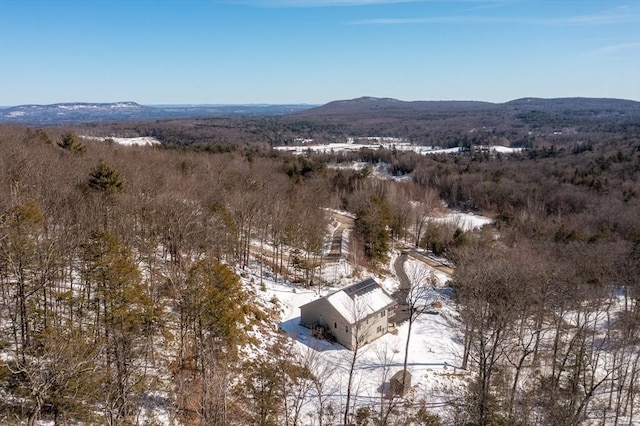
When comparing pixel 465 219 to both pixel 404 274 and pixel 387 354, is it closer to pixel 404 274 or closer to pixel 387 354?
pixel 404 274

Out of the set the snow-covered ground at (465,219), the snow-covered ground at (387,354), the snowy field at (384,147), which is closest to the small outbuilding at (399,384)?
the snow-covered ground at (387,354)

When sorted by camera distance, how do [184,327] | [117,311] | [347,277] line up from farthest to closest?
[347,277] → [184,327] → [117,311]

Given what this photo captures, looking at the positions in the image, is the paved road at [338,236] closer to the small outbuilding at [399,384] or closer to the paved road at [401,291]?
the paved road at [401,291]

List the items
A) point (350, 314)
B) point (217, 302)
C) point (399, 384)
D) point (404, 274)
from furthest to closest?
point (404, 274) → point (350, 314) → point (399, 384) → point (217, 302)

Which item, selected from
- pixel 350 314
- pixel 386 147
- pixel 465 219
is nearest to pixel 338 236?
pixel 350 314

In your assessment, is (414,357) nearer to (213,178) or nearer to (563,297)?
(563,297)

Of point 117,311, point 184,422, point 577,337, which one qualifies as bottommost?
point 184,422

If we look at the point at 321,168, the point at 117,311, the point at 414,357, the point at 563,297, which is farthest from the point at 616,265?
the point at 321,168
